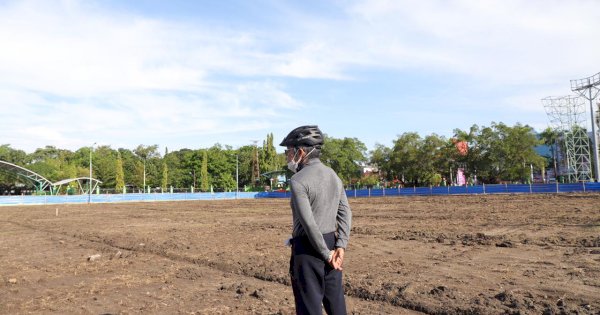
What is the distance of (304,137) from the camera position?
10.5 ft

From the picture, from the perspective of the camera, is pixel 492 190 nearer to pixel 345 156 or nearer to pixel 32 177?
pixel 345 156

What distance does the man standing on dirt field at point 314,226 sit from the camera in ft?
→ 9.57

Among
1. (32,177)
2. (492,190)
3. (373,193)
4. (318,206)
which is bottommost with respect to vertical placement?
(373,193)

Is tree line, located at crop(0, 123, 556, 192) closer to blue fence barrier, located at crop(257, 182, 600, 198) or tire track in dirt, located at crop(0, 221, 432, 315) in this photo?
blue fence barrier, located at crop(257, 182, 600, 198)

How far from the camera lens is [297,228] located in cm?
302

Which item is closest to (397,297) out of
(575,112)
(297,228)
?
(297,228)

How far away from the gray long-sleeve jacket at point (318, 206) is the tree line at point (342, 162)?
172 feet

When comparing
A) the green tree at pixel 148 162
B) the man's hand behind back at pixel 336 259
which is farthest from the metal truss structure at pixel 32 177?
the man's hand behind back at pixel 336 259

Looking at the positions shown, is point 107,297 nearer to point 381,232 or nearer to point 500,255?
point 500,255

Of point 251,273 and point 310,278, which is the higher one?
point 310,278

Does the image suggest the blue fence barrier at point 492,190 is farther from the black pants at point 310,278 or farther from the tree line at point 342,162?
the black pants at point 310,278

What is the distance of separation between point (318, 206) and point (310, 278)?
515 mm

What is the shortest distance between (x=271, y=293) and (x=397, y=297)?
1928 millimetres

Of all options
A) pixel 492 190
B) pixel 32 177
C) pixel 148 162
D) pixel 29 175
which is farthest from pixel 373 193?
pixel 148 162
